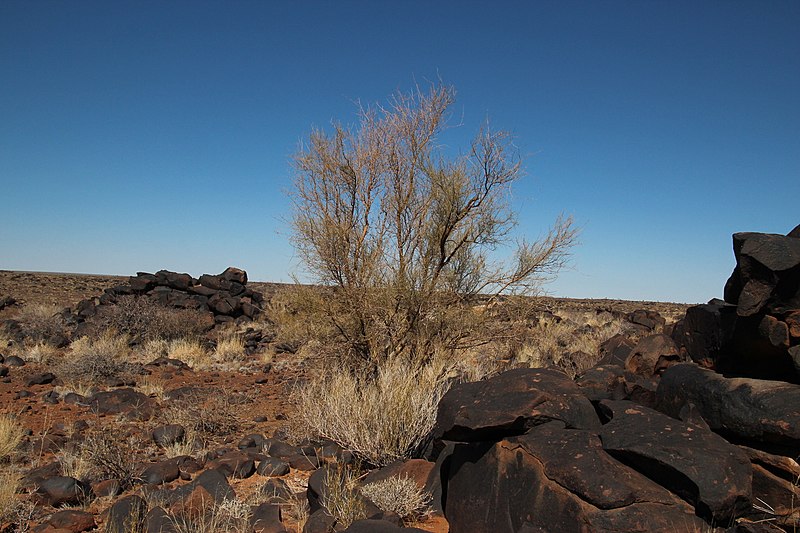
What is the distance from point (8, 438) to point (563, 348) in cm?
1345

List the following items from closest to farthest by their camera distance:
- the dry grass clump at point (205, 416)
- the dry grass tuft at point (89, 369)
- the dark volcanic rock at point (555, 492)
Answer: the dark volcanic rock at point (555, 492)
the dry grass clump at point (205, 416)
the dry grass tuft at point (89, 369)

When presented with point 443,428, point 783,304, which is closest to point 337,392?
point 443,428

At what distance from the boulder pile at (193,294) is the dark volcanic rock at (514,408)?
19438 mm

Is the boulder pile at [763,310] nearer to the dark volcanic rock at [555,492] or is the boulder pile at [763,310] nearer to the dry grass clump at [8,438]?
the dark volcanic rock at [555,492]

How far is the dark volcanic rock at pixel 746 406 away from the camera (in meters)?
4.05

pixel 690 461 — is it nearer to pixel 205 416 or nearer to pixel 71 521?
pixel 71 521

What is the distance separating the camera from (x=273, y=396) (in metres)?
11.8

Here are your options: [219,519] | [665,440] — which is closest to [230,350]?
[219,519]

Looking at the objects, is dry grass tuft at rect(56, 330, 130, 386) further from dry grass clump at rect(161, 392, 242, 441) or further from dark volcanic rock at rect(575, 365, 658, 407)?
dark volcanic rock at rect(575, 365, 658, 407)

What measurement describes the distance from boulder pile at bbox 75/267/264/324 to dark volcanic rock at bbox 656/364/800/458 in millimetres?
20562

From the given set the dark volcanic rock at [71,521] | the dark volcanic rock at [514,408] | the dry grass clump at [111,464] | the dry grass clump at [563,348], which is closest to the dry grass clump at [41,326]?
the dry grass clump at [111,464]

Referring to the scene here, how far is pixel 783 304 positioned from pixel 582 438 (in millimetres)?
1892

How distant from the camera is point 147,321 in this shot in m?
19.1

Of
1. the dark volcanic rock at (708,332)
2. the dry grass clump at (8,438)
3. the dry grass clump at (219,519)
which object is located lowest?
the dry grass clump at (219,519)
